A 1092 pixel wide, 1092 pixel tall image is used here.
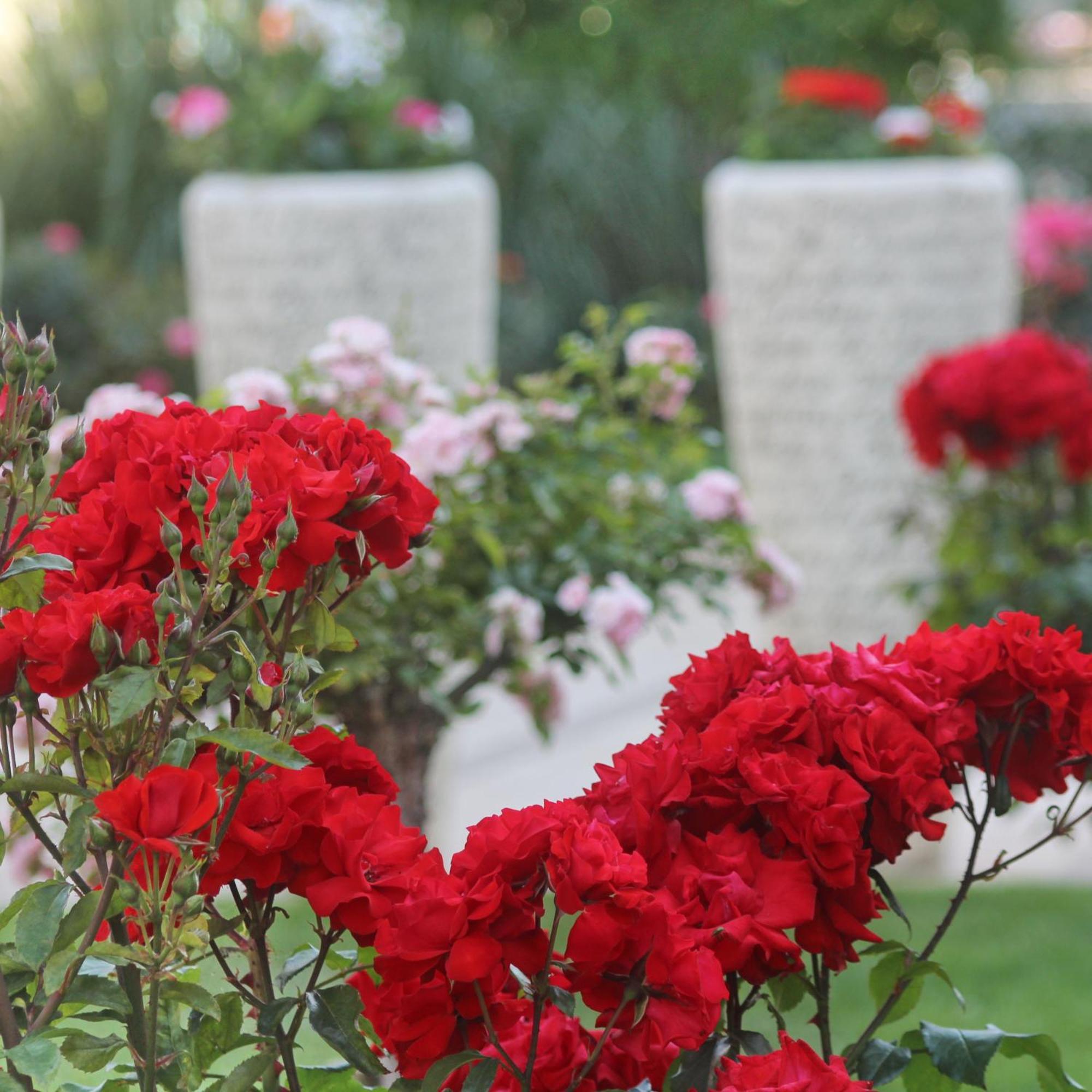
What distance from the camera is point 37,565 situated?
2.57 ft

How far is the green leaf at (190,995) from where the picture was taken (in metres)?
0.77

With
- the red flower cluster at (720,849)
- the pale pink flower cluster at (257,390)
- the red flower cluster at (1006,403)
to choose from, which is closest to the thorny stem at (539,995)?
the red flower cluster at (720,849)

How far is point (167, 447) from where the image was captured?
81cm

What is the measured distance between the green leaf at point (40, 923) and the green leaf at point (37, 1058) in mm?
48

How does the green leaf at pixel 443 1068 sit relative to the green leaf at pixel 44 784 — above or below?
below

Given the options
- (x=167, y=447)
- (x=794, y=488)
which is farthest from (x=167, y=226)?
(x=167, y=447)

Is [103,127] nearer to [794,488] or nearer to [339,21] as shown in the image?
[339,21]

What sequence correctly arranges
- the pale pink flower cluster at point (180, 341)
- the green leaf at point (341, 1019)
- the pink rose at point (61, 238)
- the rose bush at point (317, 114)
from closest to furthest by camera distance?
the green leaf at point (341, 1019), the rose bush at point (317, 114), the pale pink flower cluster at point (180, 341), the pink rose at point (61, 238)

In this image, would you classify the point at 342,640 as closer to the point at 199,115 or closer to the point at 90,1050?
the point at 90,1050

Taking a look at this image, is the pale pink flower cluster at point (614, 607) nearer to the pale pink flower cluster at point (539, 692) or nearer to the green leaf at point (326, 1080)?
the pale pink flower cluster at point (539, 692)

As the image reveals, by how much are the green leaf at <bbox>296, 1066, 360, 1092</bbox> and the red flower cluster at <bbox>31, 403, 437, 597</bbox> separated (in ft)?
0.97

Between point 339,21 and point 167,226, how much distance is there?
2.54 metres

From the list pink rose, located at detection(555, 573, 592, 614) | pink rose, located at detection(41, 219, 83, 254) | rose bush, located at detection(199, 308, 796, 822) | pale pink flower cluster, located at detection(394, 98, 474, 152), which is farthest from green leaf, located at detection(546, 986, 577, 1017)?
pink rose, located at detection(41, 219, 83, 254)

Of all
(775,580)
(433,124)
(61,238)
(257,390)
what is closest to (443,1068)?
(257,390)
